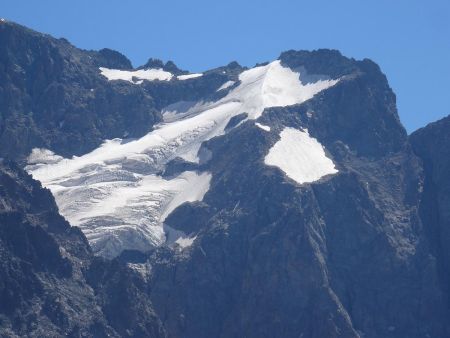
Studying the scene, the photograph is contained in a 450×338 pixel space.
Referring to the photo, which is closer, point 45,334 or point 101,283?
point 45,334

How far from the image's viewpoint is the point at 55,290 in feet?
621

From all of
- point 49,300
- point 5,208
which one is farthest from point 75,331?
point 5,208

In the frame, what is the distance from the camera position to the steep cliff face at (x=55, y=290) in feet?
602

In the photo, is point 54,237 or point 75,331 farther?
point 54,237

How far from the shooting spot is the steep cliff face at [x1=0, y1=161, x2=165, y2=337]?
18338cm

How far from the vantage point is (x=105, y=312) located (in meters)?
193

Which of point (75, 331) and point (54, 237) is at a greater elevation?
point (54, 237)

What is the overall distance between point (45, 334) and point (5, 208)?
804 inches

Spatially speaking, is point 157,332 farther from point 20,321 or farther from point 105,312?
point 20,321

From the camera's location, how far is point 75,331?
609ft

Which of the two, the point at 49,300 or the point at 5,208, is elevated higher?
the point at 5,208

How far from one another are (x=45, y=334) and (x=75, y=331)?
5172mm

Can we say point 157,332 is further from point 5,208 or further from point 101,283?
point 5,208

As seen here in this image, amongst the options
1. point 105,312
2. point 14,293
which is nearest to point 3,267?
point 14,293
